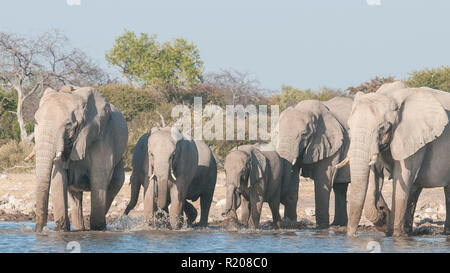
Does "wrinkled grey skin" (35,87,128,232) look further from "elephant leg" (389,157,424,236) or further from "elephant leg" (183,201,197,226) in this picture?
"elephant leg" (389,157,424,236)

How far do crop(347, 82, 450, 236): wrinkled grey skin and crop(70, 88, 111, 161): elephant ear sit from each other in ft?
11.6

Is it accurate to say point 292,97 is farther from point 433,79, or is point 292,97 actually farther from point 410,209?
point 410,209

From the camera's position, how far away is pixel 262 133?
28625 millimetres

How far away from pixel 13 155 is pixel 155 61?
52.5ft

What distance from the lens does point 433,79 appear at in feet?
115

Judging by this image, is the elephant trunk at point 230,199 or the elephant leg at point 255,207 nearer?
the elephant trunk at point 230,199

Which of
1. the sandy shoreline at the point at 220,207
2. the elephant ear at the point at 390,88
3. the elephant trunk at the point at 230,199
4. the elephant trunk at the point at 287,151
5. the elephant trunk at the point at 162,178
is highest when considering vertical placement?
the elephant ear at the point at 390,88

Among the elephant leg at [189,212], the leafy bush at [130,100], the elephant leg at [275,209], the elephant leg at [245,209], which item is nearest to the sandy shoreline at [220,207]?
the elephant leg at [275,209]

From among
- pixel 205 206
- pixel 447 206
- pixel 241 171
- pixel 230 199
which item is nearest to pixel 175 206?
pixel 230 199

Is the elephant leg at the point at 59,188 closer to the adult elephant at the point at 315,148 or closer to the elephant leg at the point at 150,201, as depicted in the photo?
the elephant leg at the point at 150,201

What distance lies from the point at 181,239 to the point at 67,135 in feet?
7.46

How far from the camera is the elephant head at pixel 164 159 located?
14238 millimetres

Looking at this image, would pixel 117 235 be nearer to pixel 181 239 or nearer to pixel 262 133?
pixel 181 239

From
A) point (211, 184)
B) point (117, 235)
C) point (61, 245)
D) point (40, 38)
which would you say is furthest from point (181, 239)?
point (40, 38)
